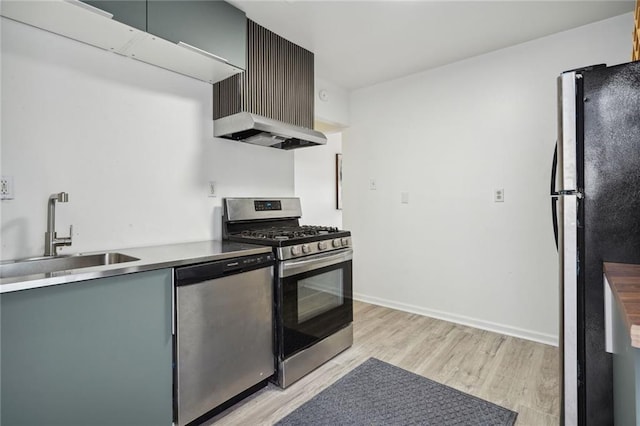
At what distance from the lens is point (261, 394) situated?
1.91 metres

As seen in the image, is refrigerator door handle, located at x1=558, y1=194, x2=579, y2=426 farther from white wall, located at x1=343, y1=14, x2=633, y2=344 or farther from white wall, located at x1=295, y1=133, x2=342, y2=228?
white wall, located at x1=295, y1=133, x2=342, y2=228

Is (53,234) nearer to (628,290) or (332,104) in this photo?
(628,290)

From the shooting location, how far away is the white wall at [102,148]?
1.55m

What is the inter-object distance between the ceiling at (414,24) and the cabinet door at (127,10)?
0.63m

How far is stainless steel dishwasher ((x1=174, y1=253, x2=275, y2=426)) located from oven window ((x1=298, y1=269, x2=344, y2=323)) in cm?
24

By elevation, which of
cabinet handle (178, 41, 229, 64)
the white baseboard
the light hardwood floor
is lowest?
the light hardwood floor

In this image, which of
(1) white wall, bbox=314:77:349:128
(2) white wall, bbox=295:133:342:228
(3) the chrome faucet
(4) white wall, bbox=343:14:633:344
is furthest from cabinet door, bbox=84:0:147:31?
(2) white wall, bbox=295:133:342:228

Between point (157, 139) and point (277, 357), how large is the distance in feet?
5.18

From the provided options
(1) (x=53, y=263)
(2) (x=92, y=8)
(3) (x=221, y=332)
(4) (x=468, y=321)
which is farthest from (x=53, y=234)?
(4) (x=468, y=321)

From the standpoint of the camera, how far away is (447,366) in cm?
222

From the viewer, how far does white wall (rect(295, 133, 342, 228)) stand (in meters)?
4.50

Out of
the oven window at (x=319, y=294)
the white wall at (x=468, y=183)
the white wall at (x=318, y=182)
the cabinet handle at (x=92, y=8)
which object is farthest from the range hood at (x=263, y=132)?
the white wall at (x=318, y=182)

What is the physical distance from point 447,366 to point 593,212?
1.45 meters

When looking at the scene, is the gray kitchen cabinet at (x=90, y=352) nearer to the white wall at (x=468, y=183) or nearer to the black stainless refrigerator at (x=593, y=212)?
the black stainless refrigerator at (x=593, y=212)
